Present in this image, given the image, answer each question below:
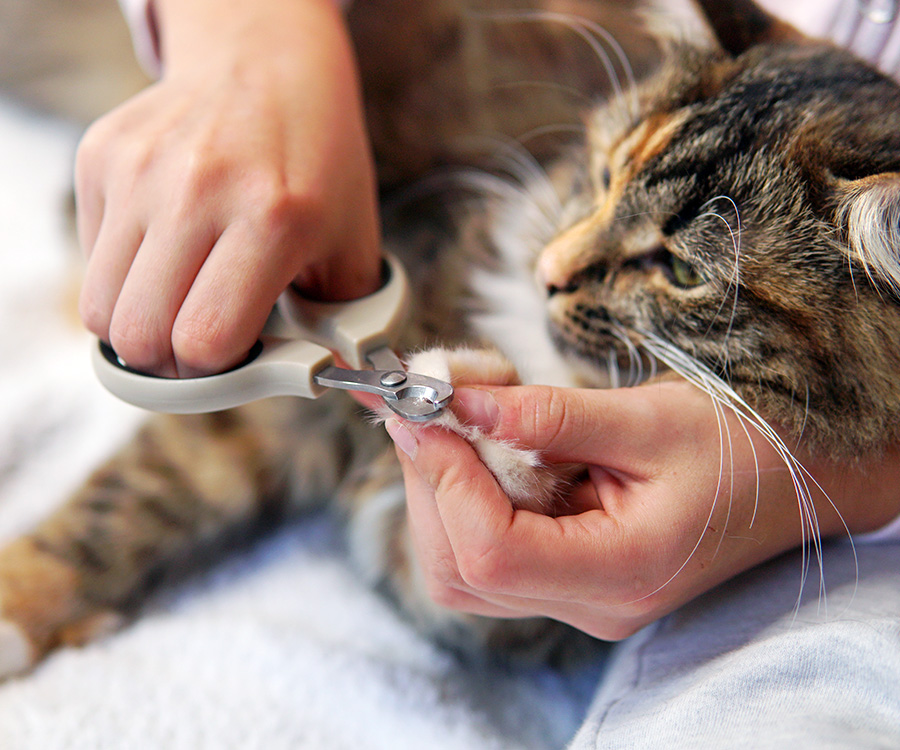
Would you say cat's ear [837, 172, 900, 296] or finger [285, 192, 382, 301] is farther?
finger [285, 192, 382, 301]

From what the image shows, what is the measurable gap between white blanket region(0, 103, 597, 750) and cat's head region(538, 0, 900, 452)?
16.0 inches

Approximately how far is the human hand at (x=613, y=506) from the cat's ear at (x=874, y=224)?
0.18m

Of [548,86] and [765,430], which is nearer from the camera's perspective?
[765,430]

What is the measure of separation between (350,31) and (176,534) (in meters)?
0.86

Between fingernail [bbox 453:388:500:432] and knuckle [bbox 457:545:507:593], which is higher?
fingernail [bbox 453:388:500:432]

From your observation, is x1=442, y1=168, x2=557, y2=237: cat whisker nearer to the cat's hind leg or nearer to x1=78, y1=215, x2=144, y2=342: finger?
the cat's hind leg

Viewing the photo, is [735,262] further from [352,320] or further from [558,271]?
[352,320]

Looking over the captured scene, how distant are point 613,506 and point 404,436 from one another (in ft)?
0.63

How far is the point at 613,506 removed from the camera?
0.57 metres

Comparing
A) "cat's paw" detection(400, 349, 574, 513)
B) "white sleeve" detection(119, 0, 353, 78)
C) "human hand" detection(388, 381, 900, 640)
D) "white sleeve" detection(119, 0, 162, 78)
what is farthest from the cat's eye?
"white sleeve" detection(119, 0, 162, 78)

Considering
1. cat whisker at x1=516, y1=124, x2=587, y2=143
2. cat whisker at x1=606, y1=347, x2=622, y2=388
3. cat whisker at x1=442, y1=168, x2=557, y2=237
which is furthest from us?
cat whisker at x1=516, y1=124, x2=587, y2=143

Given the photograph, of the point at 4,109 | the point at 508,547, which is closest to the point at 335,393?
the point at 508,547

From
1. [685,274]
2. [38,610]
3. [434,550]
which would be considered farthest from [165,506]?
[685,274]

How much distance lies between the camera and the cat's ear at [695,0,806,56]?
0.82m
